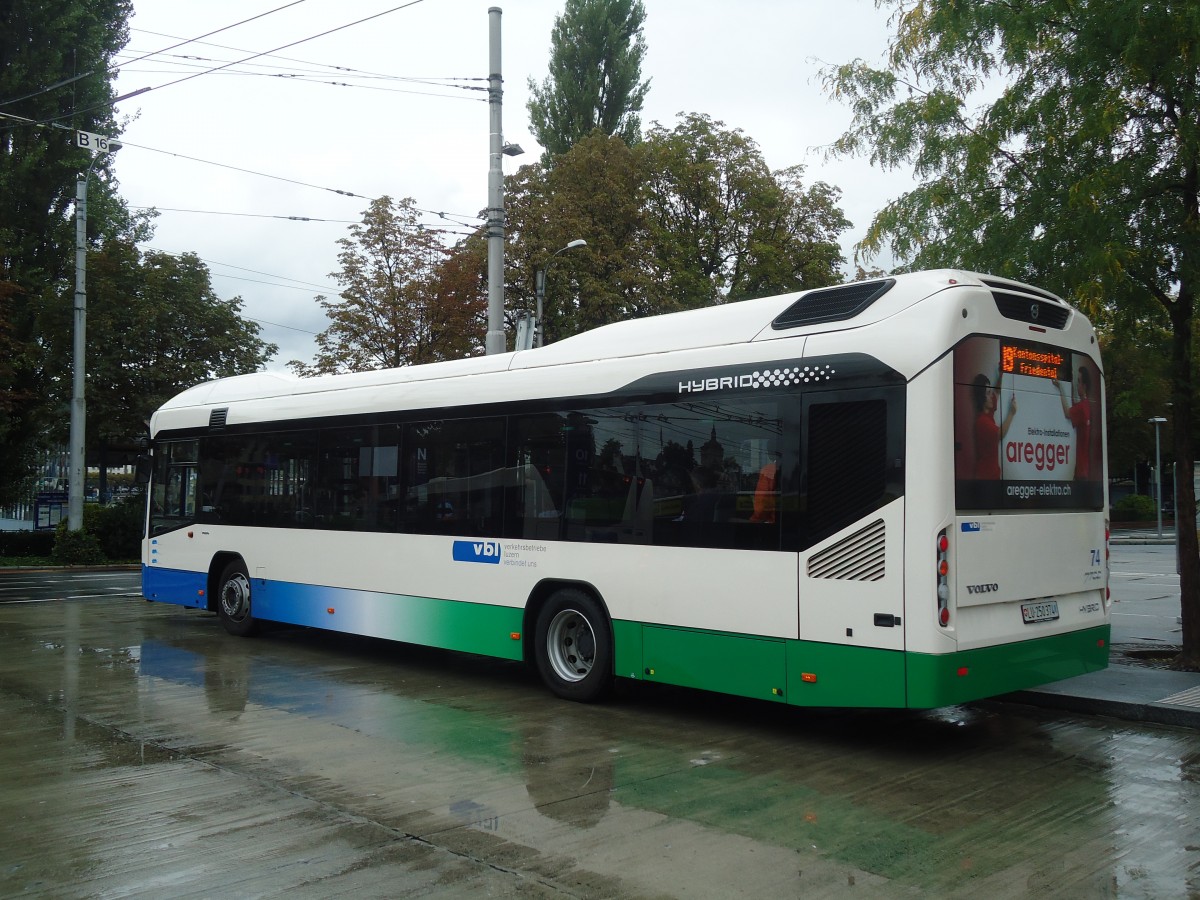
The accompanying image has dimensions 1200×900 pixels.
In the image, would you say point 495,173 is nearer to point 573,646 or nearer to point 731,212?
point 573,646

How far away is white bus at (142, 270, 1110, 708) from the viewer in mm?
7000

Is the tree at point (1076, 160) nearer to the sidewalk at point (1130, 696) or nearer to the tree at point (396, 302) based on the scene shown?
the sidewalk at point (1130, 696)

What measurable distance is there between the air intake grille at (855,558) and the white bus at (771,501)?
0.02 m

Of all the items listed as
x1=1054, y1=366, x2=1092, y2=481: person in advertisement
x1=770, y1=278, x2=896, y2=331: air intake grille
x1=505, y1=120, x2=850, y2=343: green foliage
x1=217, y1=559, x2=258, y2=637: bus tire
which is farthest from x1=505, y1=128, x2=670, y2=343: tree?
x1=1054, y1=366, x2=1092, y2=481: person in advertisement

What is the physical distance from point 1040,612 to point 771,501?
6.80 ft

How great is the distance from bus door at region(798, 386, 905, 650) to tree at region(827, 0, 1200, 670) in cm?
368

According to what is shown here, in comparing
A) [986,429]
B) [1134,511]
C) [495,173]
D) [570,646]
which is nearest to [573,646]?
[570,646]

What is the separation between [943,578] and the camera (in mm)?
6828

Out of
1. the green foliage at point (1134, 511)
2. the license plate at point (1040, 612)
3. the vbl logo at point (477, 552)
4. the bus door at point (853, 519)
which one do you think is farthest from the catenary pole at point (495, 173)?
the green foliage at point (1134, 511)

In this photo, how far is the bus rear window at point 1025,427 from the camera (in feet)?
23.2

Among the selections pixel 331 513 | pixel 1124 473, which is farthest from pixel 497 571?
pixel 1124 473

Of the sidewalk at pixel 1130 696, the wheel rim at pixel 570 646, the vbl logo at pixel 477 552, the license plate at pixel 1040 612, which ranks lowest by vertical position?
the sidewalk at pixel 1130 696

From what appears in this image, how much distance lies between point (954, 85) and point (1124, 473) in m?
56.8

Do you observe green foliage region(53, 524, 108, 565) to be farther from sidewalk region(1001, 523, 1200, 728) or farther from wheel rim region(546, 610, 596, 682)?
sidewalk region(1001, 523, 1200, 728)
